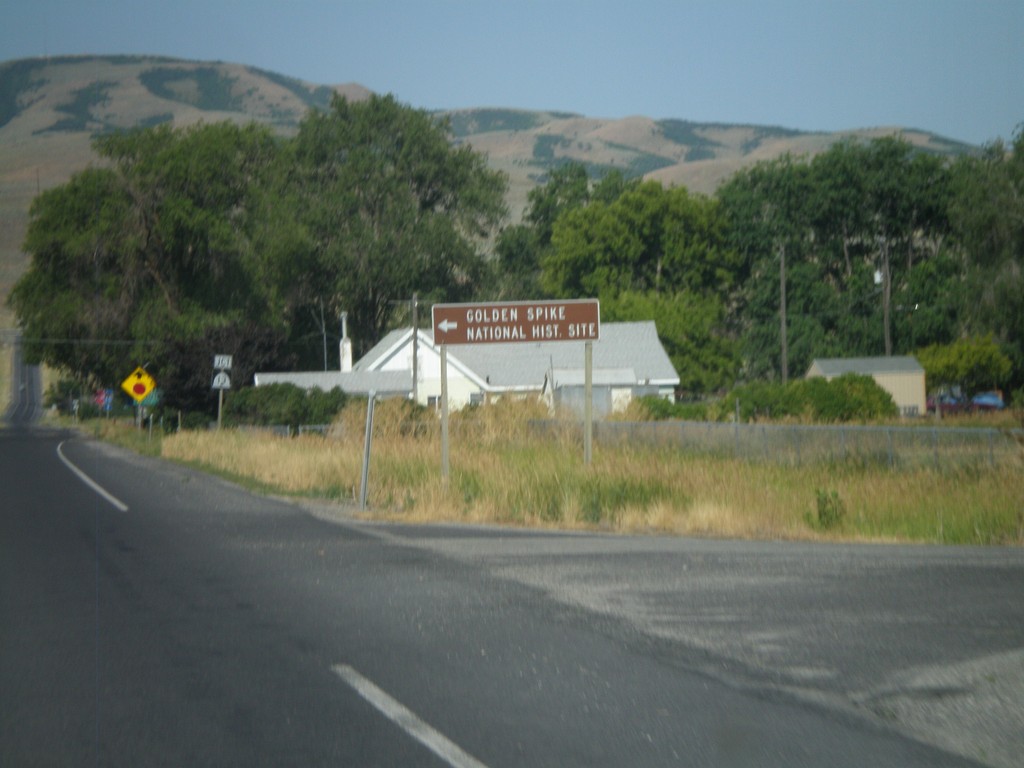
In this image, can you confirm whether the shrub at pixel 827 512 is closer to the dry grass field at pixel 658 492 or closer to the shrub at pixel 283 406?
the dry grass field at pixel 658 492

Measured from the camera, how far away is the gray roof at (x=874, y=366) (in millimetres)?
65312

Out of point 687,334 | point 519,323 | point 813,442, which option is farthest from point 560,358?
point 519,323

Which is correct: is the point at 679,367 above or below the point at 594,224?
below

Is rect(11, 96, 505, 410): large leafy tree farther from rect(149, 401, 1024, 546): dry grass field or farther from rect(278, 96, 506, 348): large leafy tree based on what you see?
rect(149, 401, 1024, 546): dry grass field

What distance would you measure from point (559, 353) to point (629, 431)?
3324 centimetres

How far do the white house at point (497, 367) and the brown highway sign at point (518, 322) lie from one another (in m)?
40.6

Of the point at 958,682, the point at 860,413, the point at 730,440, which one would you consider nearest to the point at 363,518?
the point at 958,682

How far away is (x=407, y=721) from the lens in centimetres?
702

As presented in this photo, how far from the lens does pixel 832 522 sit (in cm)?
1706

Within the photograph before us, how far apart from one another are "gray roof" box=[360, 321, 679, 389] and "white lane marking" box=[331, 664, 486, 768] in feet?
188

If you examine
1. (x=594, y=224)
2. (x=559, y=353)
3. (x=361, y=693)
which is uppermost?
(x=594, y=224)

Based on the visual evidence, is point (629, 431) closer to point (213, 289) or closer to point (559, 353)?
point (559, 353)

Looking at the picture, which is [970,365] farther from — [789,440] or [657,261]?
[789,440]

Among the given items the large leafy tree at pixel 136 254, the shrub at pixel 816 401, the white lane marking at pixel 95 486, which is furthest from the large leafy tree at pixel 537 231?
→ the white lane marking at pixel 95 486
